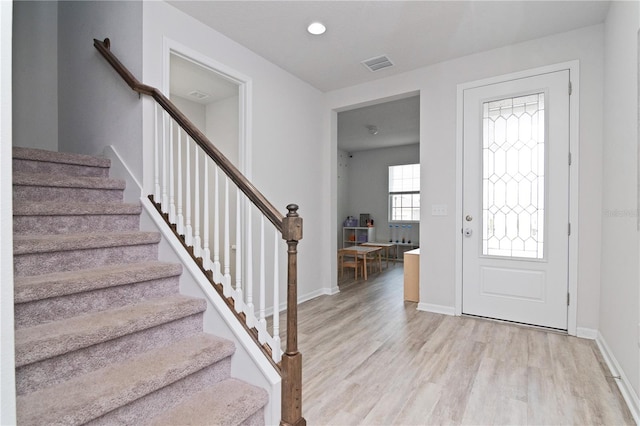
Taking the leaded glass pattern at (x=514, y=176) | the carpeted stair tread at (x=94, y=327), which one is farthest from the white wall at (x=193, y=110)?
the leaded glass pattern at (x=514, y=176)

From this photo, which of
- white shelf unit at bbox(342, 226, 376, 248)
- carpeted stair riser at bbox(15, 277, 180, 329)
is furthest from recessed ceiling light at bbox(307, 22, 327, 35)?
white shelf unit at bbox(342, 226, 376, 248)

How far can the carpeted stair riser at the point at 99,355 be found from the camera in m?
1.25

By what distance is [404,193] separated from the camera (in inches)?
307

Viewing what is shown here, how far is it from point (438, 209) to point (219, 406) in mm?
2885

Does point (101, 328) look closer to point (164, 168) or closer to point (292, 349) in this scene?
Result: point (292, 349)

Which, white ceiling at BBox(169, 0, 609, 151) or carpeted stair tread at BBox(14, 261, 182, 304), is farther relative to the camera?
white ceiling at BBox(169, 0, 609, 151)

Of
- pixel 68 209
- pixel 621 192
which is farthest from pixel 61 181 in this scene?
pixel 621 192

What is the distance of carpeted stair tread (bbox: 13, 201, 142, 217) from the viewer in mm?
1776

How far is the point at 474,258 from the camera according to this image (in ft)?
10.9

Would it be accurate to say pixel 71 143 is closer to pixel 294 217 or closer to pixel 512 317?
pixel 294 217

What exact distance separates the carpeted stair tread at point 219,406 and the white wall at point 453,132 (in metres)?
2.56

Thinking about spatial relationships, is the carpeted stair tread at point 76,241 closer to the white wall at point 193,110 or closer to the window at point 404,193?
the white wall at point 193,110

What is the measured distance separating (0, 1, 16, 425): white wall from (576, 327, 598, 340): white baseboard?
3689 mm

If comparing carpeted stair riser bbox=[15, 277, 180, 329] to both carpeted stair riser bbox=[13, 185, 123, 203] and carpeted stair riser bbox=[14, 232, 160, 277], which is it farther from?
carpeted stair riser bbox=[13, 185, 123, 203]
